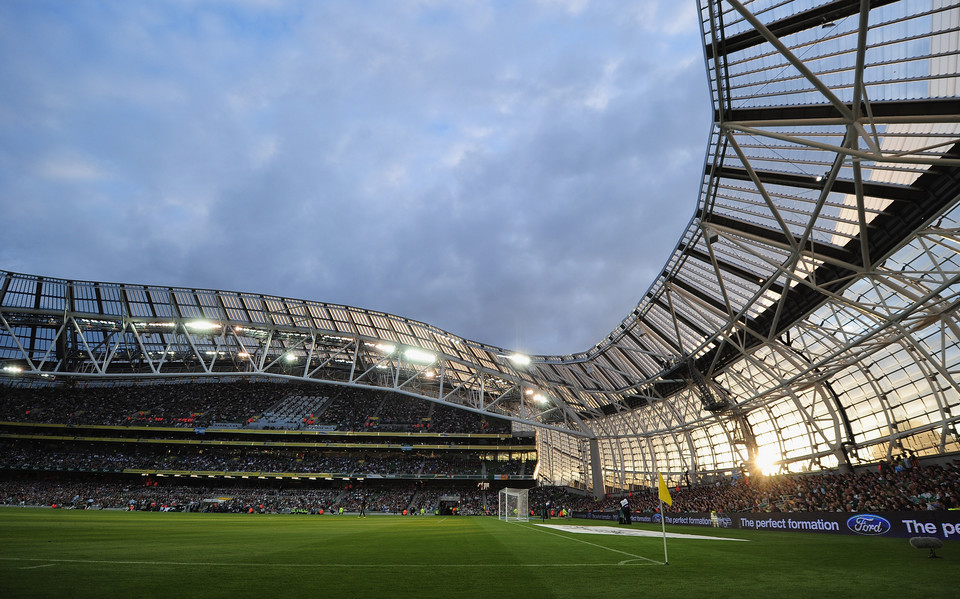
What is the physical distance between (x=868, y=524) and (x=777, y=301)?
1146cm

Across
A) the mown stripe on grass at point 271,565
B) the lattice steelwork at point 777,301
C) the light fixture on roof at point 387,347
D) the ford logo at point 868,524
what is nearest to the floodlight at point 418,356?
the lattice steelwork at point 777,301

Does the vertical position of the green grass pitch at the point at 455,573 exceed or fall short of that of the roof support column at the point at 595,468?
it falls short

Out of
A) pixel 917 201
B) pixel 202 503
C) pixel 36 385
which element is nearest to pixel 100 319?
pixel 202 503

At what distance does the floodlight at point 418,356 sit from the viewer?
4319 cm

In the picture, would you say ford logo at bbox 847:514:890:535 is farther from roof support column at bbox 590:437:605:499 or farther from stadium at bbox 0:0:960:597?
roof support column at bbox 590:437:605:499

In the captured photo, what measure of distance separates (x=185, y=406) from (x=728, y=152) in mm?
71855

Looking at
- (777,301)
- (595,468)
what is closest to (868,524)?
(777,301)

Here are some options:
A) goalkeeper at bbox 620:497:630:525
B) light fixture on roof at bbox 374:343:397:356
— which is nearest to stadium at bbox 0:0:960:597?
light fixture on roof at bbox 374:343:397:356

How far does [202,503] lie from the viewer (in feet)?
161

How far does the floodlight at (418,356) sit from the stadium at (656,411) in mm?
530

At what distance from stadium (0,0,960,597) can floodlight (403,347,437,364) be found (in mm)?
530

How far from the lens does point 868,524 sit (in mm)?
16891

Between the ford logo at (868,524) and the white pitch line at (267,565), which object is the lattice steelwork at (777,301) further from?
the white pitch line at (267,565)

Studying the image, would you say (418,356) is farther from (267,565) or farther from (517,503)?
(267,565)
